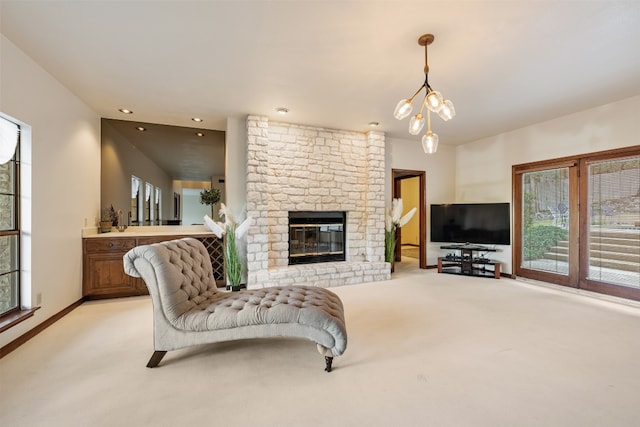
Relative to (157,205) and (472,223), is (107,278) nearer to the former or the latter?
(157,205)

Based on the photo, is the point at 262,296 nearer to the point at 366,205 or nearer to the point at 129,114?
the point at 366,205

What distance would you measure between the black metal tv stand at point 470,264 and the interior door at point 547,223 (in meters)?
0.41

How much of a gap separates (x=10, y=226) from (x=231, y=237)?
2.19 meters

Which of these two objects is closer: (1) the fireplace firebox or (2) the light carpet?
(2) the light carpet

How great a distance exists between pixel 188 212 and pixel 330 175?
249 cm

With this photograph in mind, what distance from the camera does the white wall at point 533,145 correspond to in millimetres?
3650

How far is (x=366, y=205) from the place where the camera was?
5.05 metres

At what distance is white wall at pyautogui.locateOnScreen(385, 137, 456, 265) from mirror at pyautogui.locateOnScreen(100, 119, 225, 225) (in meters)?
3.21

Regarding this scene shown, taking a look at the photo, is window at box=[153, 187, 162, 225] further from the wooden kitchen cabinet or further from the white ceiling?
the white ceiling

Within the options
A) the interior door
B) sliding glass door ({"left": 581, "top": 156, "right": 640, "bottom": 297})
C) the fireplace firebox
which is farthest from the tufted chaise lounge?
the interior door

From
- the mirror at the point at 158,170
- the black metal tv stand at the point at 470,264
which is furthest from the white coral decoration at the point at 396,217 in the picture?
the mirror at the point at 158,170

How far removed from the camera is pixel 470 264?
5.17 metres

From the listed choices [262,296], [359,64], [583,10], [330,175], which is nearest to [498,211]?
[330,175]

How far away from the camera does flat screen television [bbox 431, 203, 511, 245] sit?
4.96 meters
